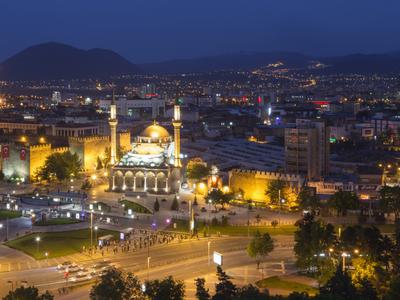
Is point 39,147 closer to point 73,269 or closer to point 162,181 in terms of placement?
point 162,181

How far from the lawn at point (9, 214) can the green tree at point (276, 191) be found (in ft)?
42.1

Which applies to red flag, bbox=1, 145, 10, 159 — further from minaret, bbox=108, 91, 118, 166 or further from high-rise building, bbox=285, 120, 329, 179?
high-rise building, bbox=285, 120, 329, 179

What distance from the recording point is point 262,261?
26953mm

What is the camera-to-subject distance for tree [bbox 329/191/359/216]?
116 feet

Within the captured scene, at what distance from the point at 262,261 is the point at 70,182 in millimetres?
22101

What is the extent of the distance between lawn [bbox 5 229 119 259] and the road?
88.5 inches

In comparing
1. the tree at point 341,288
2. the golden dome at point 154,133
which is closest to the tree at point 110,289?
the tree at point 341,288

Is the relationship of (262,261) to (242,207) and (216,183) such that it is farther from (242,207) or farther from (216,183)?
(216,183)

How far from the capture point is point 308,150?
155ft

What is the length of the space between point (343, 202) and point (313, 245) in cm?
1118

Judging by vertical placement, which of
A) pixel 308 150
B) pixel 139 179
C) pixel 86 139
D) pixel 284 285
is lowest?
pixel 284 285

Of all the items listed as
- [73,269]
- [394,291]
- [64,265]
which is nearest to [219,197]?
[64,265]

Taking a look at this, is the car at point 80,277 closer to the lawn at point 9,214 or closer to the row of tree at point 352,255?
the row of tree at point 352,255

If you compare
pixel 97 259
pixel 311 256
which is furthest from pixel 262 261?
pixel 97 259
